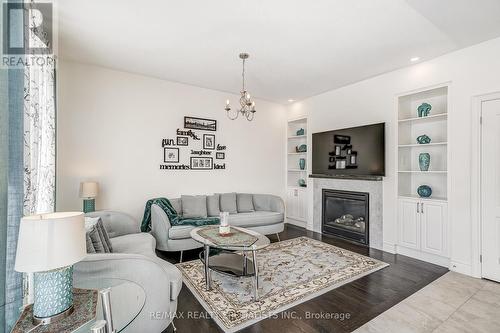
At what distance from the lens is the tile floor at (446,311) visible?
2.05 meters

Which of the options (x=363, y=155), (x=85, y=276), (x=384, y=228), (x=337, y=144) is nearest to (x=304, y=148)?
(x=337, y=144)

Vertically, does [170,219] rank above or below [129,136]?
below

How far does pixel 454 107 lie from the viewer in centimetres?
325

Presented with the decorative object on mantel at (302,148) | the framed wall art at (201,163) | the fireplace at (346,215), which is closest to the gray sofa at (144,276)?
the framed wall art at (201,163)

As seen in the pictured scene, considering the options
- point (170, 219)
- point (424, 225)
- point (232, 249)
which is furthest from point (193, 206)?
point (424, 225)

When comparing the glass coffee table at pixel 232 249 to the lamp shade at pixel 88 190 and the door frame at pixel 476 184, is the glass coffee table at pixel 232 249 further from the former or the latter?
the door frame at pixel 476 184

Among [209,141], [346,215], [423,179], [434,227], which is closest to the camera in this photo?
[434,227]

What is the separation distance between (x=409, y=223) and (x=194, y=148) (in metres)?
3.92

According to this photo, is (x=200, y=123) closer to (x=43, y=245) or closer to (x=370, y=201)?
(x=370, y=201)

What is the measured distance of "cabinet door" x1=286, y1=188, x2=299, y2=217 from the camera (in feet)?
18.6

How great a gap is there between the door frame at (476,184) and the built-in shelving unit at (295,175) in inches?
111

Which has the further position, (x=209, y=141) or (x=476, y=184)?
(x=209, y=141)

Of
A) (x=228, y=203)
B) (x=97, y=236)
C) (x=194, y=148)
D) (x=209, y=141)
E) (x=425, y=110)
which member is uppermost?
(x=425, y=110)

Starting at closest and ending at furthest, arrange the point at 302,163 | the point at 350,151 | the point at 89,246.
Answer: the point at 89,246, the point at 350,151, the point at 302,163
